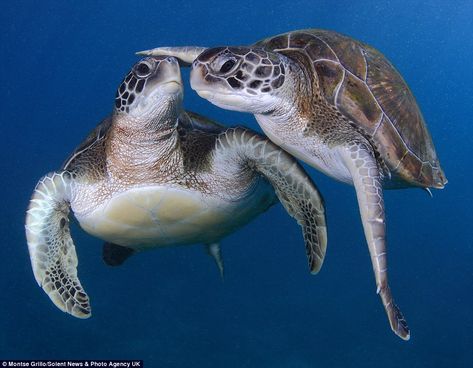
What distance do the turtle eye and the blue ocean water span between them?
7.64 metres

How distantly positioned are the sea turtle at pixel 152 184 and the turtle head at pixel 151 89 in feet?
0.08

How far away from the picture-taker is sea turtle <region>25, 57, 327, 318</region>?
3.34m

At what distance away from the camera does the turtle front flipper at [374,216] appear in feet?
8.74

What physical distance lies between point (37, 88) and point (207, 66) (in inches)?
1773

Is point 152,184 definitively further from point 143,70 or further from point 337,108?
point 337,108

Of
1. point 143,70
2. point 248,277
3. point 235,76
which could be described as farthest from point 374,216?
point 248,277

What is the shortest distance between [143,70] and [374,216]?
175 cm

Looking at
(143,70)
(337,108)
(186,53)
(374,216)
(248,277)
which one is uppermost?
(143,70)

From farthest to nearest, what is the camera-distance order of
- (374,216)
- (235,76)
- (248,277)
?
(248,277)
(374,216)
(235,76)

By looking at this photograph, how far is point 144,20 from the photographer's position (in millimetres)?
42312

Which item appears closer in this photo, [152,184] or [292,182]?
[292,182]

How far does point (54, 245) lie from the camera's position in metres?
3.68

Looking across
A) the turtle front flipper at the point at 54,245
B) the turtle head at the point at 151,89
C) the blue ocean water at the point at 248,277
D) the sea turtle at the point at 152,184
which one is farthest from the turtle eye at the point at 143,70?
the blue ocean water at the point at 248,277

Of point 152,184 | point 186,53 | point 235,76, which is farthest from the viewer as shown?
point 186,53
